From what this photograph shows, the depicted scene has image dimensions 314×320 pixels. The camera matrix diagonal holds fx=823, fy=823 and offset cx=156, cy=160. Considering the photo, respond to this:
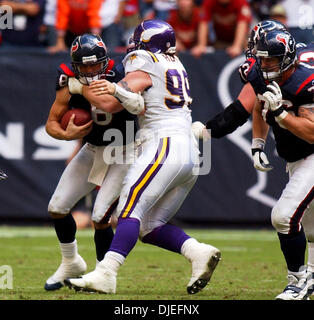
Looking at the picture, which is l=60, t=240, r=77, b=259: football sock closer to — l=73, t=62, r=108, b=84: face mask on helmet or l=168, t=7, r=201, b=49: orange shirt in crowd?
l=73, t=62, r=108, b=84: face mask on helmet

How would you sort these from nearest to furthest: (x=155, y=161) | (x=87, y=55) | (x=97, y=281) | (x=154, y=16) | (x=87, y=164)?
1. (x=97, y=281)
2. (x=155, y=161)
3. (x=87, y=55)
4. (x=87, y=164)
5. (x=154, y=16)

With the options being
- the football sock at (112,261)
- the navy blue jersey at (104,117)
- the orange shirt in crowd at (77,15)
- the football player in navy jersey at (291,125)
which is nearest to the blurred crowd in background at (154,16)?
the orange shirt in crowd at (77,15)

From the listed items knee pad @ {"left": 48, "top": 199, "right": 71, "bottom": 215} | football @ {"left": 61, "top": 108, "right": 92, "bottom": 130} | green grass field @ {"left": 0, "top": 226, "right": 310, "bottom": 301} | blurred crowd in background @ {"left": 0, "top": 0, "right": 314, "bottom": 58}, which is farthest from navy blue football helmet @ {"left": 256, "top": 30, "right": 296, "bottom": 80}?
blurred crowd in background @ {"left": 0, "top": 0, "right": 314, "bottom": 58}

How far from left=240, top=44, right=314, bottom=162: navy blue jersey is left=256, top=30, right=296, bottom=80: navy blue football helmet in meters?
0.08

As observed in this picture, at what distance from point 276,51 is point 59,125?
147cm

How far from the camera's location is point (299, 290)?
4684 millimetres

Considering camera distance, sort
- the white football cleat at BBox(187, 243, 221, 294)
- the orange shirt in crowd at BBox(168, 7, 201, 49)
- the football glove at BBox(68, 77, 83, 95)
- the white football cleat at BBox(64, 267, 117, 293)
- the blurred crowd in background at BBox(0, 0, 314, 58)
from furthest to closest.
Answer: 1. the orange shirt in crowd at BBox(168, 7, 201, 49)
2. the blurred crowd in background at BBox(0, 0, 314, 58)
3. the football glove at BBox(68, 77, 83, 95)
4. the white football cleat at BBox(187, 243, 221, 294)
5. the white football cleat at BBox(64, 267, 117, 293)

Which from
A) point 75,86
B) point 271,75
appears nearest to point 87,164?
point 75,86

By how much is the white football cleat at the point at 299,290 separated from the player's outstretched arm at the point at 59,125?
5.21 ft

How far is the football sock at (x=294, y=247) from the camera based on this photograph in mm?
4676

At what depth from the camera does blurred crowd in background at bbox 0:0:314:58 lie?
930cm

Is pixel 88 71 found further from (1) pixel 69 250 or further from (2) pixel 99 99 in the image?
(1) pixel 69 250
